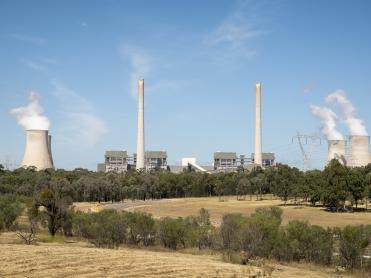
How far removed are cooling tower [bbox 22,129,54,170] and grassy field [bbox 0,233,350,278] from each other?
66.0 m

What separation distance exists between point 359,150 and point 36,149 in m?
63.3

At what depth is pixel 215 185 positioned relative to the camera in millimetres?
110250

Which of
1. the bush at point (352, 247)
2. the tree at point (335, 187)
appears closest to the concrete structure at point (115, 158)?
the tree at point (335, 187)

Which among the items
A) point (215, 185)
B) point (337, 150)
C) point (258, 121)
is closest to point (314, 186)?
point (215, 185)

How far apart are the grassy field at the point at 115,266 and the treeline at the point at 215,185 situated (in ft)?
136

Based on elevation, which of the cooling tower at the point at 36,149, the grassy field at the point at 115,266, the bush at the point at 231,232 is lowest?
the grassy field at the point at 115,266

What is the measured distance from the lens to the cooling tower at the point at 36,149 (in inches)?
3546

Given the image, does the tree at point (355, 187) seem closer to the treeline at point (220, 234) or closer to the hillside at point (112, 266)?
the treeline at point (220, 234)

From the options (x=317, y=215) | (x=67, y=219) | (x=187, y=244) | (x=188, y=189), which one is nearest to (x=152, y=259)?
(x=187, y=244)

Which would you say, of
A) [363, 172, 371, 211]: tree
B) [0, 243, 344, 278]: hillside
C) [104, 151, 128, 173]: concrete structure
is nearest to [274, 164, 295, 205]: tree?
[363, 172, 371, 211]: tree

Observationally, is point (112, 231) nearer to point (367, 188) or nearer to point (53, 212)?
point (53, 212)

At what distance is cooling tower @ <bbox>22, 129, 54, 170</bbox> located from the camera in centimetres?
9006

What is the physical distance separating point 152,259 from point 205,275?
3.64 metres

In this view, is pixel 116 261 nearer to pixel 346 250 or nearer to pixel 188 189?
pixel 346 250
